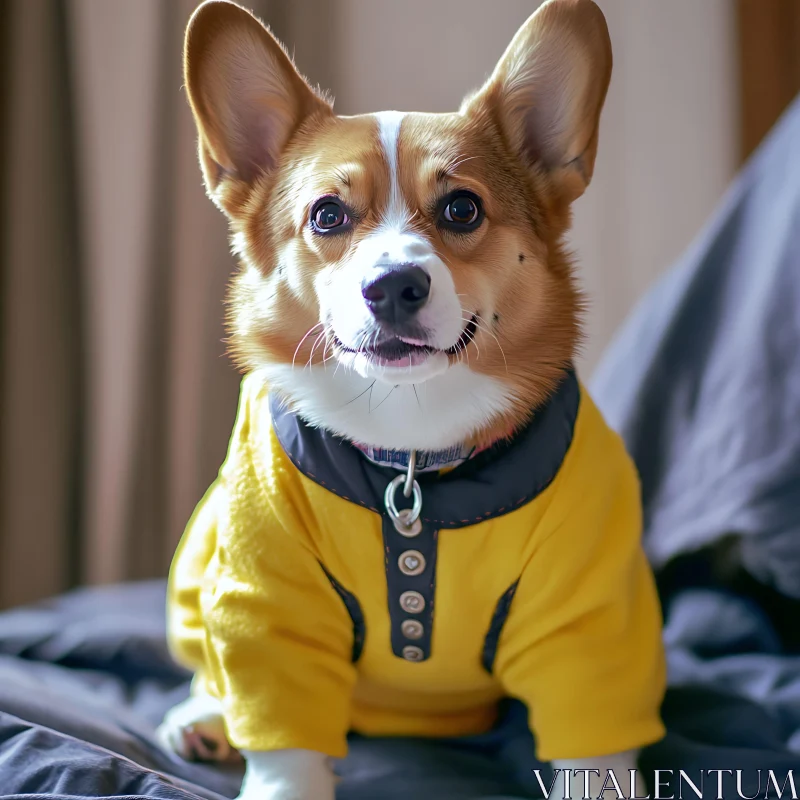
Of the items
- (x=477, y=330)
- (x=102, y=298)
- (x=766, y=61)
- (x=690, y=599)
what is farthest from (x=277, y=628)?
(x=766, y=61)

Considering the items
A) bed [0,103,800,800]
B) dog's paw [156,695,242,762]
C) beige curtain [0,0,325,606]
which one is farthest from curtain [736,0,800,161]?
dog's paw [156,695,242,762]

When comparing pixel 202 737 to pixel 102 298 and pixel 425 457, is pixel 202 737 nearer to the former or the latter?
pixel 425 457

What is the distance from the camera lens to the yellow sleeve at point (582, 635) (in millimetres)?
996

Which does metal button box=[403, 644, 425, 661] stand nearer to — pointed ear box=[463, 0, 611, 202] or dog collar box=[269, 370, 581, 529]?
dog collar box=[269, 370, 581, 529]

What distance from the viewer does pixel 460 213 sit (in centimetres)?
101

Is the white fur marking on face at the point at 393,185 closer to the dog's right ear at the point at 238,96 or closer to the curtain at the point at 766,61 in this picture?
the dog's right ear at the point at 238,96

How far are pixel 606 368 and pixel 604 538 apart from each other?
831 mm

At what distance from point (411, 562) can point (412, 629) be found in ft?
0.28

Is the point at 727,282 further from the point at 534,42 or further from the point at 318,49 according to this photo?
the point at 318,49

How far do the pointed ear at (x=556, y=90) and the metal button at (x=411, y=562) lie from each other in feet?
1.57

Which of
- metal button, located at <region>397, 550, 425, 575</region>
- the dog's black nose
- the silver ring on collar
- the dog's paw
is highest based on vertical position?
the dog's black nose

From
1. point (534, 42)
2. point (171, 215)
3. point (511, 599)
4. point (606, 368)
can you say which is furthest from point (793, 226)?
point (171, 215)

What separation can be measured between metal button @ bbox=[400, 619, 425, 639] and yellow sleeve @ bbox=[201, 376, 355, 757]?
2.7 inches

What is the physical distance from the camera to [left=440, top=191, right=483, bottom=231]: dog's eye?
3.31ft
